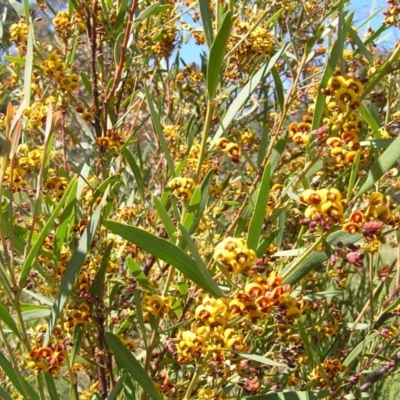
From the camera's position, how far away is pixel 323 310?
65.8 inches

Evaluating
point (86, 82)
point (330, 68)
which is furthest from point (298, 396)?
point (86, 82)

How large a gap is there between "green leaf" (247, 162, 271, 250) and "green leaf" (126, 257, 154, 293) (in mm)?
217

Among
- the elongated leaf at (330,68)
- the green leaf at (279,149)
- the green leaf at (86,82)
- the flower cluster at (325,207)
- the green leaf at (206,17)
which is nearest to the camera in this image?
the flower cluster at (325,207)

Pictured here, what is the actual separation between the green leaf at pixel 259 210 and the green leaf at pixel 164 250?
104mm

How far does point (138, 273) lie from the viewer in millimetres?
947

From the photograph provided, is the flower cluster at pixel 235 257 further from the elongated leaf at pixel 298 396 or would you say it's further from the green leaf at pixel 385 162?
the elongated leaf at pixel 298 396

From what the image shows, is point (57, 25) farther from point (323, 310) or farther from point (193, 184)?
point (323, 310)

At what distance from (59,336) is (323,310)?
3.24 ft

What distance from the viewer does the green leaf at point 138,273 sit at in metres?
0.91

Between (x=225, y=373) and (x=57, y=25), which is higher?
(x=57, y=25)

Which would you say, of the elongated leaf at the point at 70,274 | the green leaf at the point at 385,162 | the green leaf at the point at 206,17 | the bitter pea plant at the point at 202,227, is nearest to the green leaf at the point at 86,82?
the bitter pea plant at the point at 202,227

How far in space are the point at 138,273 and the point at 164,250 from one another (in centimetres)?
21

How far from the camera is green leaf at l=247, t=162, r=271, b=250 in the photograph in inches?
31.4

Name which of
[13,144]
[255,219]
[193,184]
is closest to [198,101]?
[193,184]
